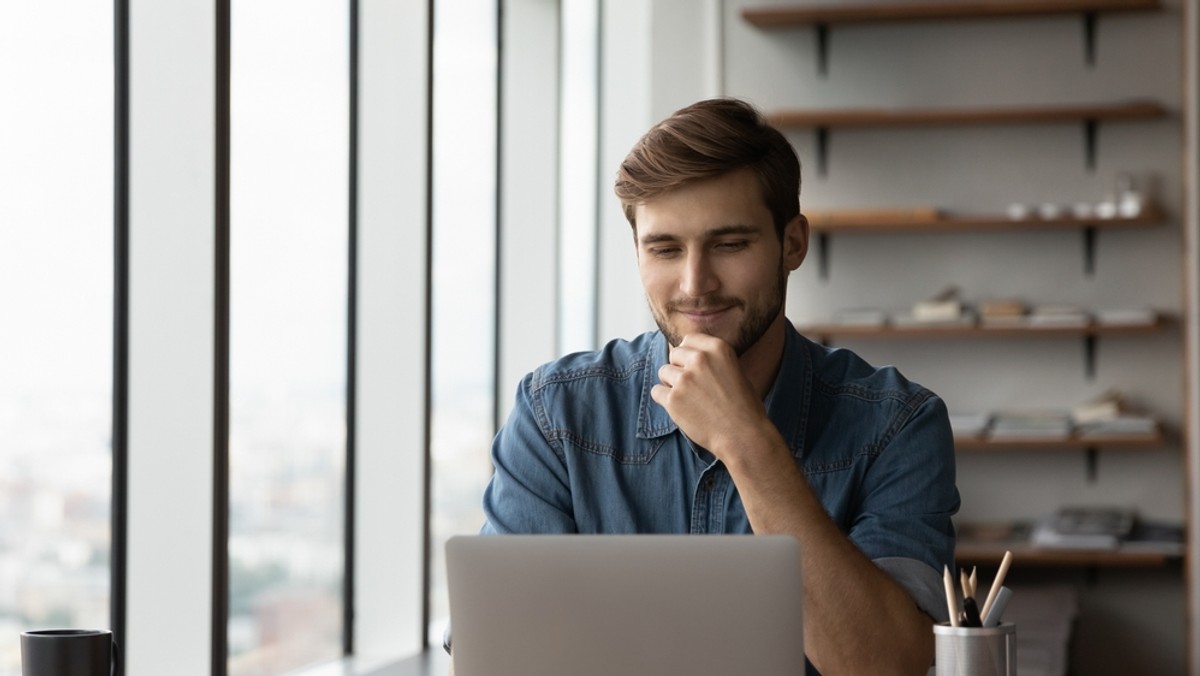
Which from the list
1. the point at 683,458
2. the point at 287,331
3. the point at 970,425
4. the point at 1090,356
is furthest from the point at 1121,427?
the point at 683,458

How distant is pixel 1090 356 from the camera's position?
4469mm

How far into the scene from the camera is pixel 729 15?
15.5 ft

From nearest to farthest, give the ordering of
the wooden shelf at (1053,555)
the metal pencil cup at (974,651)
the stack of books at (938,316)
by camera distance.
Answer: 1. the metal pencil cup at (974,651)
2. the wooden shelf at (1053,555)
3. the stack of books at (938,316)

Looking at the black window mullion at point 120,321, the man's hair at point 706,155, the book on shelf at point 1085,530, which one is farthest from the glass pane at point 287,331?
the book on shelf at point 1085,530

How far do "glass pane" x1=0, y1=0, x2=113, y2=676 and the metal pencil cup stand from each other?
1427 millimetres

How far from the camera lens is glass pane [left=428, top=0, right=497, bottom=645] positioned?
3795mm

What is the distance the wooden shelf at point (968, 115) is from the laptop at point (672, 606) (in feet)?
11.0

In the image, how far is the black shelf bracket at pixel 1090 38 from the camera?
446cm

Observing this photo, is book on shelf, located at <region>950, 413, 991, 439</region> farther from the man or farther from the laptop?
the laptop

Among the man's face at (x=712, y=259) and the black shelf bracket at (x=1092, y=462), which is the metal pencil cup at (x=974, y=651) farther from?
the black shelf bracket at (x=1092, y=462)

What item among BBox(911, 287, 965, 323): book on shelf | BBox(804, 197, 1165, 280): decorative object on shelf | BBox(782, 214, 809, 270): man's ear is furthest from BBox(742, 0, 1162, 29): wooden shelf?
BBox(782, 214, 809, 270): man's ear

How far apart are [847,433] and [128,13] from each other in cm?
145

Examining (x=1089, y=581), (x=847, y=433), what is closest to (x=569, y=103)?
(x=1089, y=581)

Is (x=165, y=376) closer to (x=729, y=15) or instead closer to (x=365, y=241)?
(x=365, y=241)
